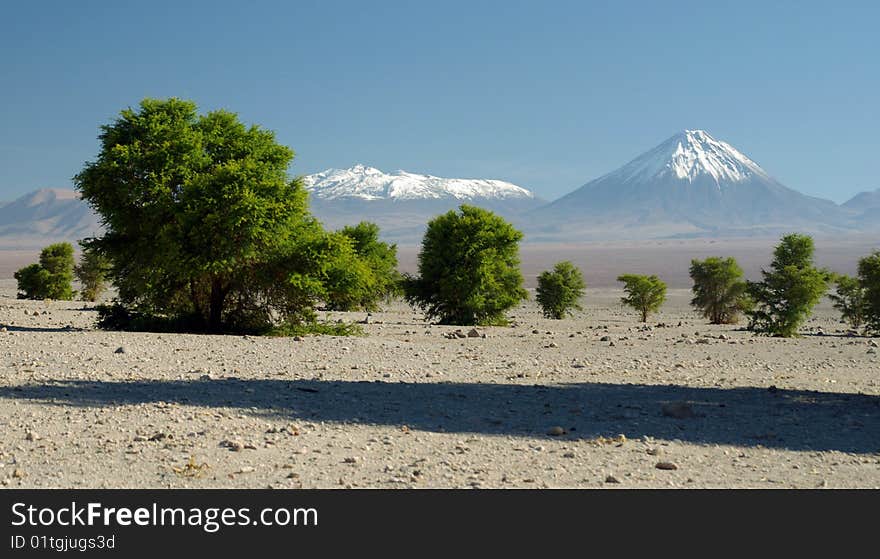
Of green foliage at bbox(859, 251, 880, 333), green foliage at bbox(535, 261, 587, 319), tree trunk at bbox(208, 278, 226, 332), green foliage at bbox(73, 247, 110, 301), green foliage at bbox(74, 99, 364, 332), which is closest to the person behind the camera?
green foliage at bbox(74, 99, 364, 332)

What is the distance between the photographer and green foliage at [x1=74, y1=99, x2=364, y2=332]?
19.4 m

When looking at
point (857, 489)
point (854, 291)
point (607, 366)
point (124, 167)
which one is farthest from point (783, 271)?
point (857, 489)

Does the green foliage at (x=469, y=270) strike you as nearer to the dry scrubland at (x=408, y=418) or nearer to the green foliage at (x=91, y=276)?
the dry scrubland at (x=408, y=418)

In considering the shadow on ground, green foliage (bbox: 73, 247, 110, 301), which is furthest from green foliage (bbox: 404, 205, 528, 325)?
green foliage (bbox: 73, 247, 110, 301)

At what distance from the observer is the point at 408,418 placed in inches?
409

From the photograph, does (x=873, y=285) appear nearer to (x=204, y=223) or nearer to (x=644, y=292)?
(x=644, y=292)

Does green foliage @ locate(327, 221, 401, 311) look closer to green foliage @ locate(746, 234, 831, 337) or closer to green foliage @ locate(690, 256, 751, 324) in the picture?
green foliage @ locate(746, 234, 831, 337)

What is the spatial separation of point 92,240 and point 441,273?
46.8ft

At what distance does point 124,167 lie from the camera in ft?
64.5

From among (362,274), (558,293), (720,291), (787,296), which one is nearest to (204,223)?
(362,274)

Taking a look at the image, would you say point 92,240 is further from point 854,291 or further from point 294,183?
point 854,291

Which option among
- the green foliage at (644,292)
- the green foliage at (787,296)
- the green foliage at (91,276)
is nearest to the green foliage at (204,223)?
the green foliage at (787,296)

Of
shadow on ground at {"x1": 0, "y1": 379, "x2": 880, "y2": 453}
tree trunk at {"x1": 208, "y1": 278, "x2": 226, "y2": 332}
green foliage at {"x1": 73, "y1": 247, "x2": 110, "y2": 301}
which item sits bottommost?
shadow on ground at {"x1": 0, "y1": 379, "x2": 880, "y2": 453}

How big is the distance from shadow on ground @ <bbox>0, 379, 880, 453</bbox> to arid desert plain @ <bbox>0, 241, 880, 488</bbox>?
43 mm
